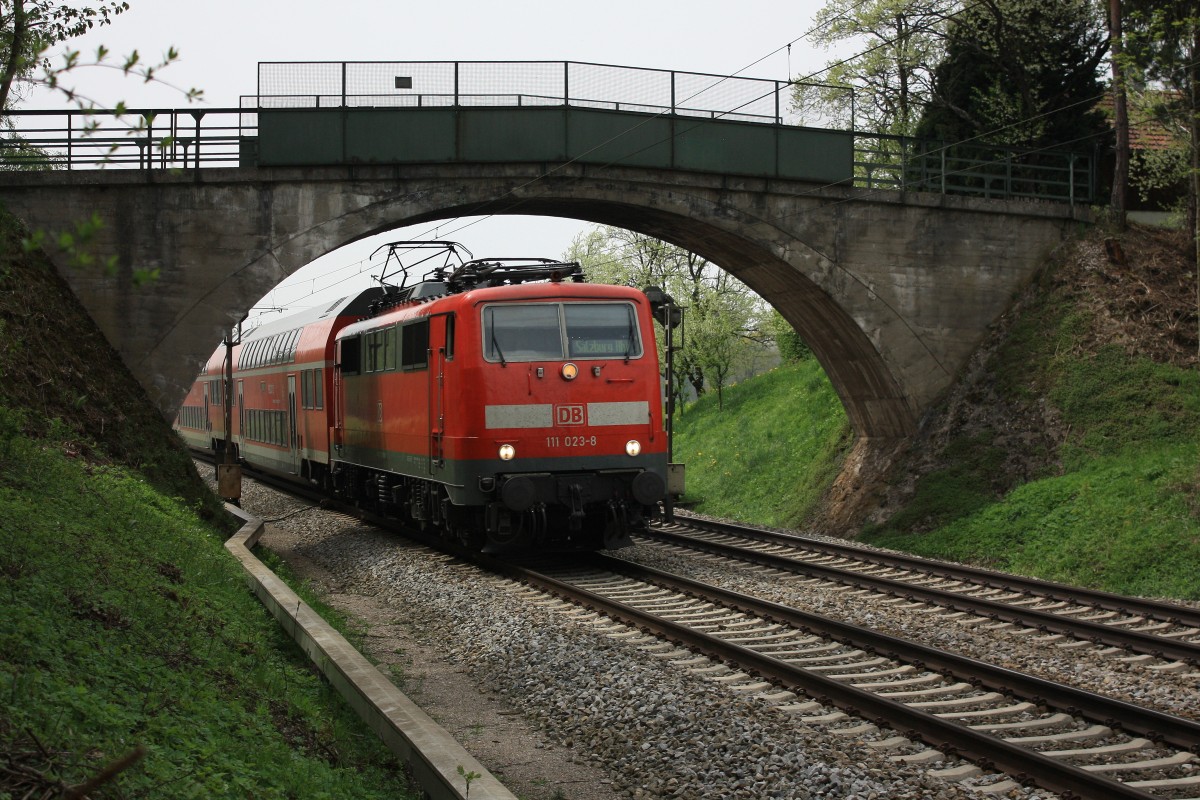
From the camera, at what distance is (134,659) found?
20.9 feet

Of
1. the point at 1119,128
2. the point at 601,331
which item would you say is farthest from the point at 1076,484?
the point at 1119,128

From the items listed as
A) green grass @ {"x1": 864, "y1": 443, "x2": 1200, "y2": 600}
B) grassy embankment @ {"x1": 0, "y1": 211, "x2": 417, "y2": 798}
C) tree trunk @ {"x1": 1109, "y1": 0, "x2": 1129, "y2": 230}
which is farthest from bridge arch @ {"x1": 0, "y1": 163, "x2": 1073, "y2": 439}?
grassy embankment @ {"x1": 0, "y1": 211, "x2": 417, "y2": 798}

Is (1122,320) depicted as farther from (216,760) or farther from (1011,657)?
(216,760)

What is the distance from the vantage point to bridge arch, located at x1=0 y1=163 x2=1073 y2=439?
18.9 m

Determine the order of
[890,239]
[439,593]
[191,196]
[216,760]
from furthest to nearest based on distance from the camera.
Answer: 1. [890,239]
2. [191,196]
3. [439,593]
4. [216,760]

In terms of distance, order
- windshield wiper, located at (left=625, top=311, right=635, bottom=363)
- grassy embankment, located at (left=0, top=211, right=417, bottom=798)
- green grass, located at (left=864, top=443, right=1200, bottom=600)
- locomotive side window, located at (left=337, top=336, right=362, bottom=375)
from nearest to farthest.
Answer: grassy embankment, located at (left=0, top=211, right=417, bottom=798) < windshield wiper, located at (left=625, top=311, right=635, bottom=363) < green grass, located at (left=864, top=443, right=1200, bottom=600) < locomotive side window, located at (left=337, top=336, right=362, bottom=375)

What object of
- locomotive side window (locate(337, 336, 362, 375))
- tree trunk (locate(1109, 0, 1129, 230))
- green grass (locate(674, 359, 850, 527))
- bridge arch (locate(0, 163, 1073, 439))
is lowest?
green grass (locate(674, 359, 850, 527))

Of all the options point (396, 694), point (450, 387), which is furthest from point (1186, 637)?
point (450, 387)

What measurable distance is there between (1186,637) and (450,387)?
8086 mm

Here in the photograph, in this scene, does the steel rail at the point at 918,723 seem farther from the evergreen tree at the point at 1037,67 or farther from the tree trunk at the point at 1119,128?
the evergreen tree at the point at 1037,67

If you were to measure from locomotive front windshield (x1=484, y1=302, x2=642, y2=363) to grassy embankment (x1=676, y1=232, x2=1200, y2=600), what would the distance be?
250 inches

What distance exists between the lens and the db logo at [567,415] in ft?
46.1

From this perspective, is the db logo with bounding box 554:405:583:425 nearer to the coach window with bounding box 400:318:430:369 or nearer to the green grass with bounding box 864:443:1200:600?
the coach window with bounding box 400:318:430:369

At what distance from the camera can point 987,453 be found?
20031mm
